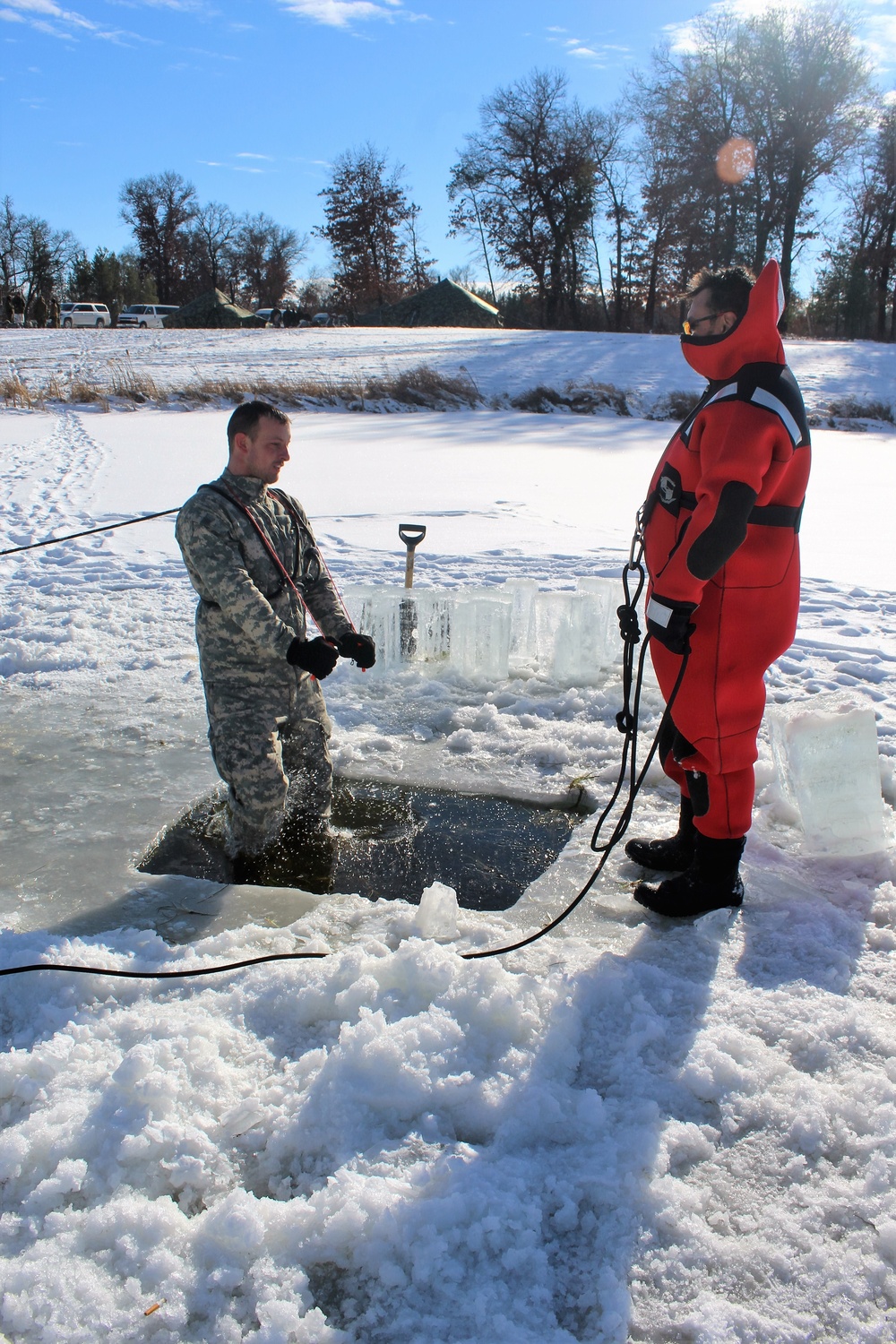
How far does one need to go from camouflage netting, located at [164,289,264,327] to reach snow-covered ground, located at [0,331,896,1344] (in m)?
34.3

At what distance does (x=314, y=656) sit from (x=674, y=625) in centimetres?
120

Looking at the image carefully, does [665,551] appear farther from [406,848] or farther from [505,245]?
[505,245]

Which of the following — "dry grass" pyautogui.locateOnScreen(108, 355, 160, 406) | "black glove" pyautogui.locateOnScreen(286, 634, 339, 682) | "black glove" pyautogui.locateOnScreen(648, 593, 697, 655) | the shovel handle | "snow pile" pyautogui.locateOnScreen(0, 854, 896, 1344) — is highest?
"dry grass" pyautogui.locateOnScreen(108, 355, 160, 406)

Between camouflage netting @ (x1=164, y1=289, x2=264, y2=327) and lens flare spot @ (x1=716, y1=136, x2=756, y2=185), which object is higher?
lens flare spot @ (x1=716, y1=136, x2=756, y2=185)

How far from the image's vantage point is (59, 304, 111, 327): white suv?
41688 mm

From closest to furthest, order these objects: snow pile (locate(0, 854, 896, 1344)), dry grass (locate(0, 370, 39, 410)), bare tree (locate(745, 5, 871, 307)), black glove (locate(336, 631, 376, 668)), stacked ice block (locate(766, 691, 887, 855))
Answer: snow pile (locate(0, 854, 896, 1344)), stacked ice block (locate(766, 691, 887, 855)), black glove (locate(336, 631, 376, 668)), dry grass (locate(0, 370, 39, 410)), bare tree (locate(745, 5, 871, 307))

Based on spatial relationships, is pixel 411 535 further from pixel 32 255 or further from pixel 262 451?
pixel 32 255

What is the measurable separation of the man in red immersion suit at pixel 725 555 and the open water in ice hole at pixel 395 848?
1.94 ft

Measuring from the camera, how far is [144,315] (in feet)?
131

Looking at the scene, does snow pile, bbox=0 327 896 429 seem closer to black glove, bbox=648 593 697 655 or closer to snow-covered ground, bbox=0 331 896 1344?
snow-covered ground, bbox=0 331 896 1344

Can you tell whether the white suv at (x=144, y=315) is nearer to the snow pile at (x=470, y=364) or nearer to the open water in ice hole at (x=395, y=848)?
the snow pile at (x=470, y=364)

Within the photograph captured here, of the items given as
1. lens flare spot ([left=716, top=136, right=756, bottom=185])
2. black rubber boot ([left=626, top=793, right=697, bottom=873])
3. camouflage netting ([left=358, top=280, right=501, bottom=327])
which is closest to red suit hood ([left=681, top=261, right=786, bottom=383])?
black rubber boot ([left=626, top=793, right=697, bottom=873])

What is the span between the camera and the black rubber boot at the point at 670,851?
2.98 m

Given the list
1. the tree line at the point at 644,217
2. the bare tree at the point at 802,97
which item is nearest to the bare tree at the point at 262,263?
the tree line at the point at 644,217
